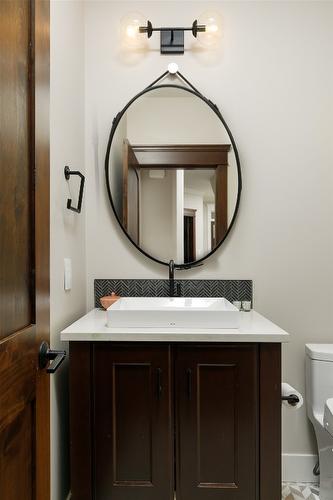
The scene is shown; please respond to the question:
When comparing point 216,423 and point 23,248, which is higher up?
point 23,248

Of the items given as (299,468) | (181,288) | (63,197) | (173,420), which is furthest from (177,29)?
(299,468)

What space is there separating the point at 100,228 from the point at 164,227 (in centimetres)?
36

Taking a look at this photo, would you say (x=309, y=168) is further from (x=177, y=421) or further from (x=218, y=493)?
(x=218, y=493)

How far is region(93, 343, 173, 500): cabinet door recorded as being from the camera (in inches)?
52.8

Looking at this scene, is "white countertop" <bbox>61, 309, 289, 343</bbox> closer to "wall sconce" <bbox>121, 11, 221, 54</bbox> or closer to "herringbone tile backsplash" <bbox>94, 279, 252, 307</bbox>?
"herringbone tile backsplash" <bbox>94, 279, 252, 307</bbox>

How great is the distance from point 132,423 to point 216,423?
1.09 feet

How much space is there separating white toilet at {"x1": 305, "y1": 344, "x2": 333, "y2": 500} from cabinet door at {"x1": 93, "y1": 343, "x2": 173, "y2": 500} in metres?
0.80

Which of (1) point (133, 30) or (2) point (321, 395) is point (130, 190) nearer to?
(1) point (133, 30)

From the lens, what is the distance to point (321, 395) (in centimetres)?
168

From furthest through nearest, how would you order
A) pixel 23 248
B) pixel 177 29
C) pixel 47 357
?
pixel 177 29 → pixel 47 357 → pixel 23 248

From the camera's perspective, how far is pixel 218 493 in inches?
52.6

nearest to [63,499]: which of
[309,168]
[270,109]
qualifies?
[309,168]

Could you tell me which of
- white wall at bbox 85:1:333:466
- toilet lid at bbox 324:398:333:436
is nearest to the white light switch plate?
white wall at bbox 85:1:333:466

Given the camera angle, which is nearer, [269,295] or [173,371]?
[173,371]
